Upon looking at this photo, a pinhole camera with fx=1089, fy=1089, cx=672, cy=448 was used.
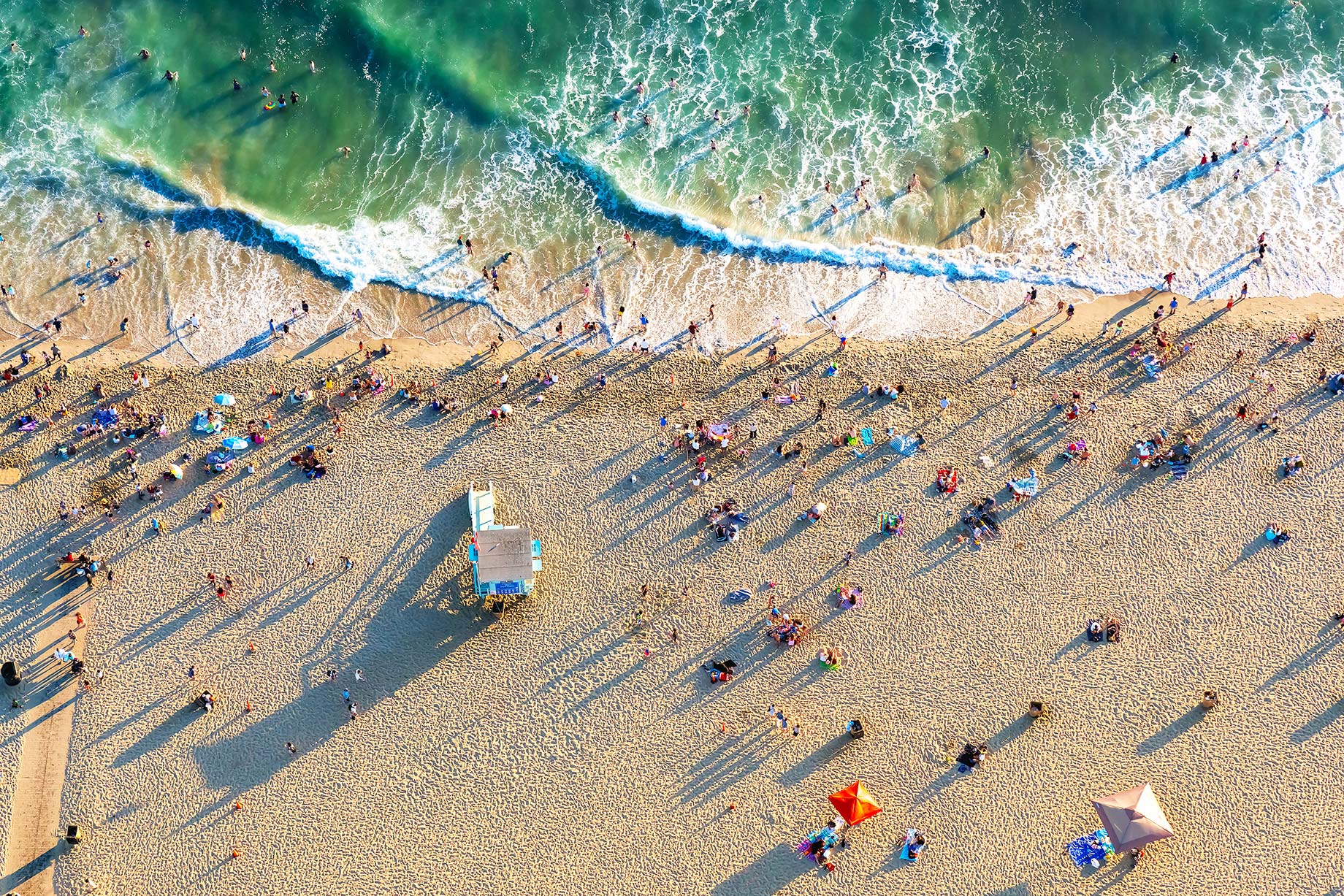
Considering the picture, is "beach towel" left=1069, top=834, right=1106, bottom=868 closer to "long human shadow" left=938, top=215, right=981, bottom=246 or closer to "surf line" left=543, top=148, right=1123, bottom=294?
"surf line" left=543, top=148, right=1123, bottom=294

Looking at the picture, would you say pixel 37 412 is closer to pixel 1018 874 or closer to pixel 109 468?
pixel 109 468

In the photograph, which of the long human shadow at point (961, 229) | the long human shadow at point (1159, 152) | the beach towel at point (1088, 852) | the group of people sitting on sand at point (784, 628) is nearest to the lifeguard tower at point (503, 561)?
the group of people sitting on sand at point (784, 628)

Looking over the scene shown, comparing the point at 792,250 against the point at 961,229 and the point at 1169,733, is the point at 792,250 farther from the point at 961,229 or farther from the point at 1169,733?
the point at 1169,733

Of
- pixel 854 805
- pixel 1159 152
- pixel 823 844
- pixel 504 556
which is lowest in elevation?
pixel 823 844

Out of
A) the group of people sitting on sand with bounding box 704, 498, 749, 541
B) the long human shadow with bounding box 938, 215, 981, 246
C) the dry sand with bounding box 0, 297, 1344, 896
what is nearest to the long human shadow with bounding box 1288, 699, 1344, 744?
the dry sand with bounding box 0, 297, 1344, 896

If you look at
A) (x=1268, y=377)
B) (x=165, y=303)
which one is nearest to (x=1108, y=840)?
(x=1268, y=377)

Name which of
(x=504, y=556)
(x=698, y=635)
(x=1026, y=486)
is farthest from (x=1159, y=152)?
(x=504, y=556)

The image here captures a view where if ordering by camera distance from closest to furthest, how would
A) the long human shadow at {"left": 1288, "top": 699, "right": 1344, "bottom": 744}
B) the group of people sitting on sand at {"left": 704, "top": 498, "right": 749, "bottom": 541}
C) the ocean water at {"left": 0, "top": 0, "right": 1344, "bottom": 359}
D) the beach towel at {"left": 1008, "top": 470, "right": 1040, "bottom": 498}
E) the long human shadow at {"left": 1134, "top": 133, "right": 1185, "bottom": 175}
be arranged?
the long human shadow at {"left": 1288, "top": 699, "right": 1344, "bottom": 744}
the group of people sitting on sand at {"left": 704, "top": 498, "right": 749, "bottom": 541}
the beach towel at {"left": 1008, "top": 470, "right": 1040, "bottom": 498}
the ocean water at {"left": 0, "top": 0, "right": 1344, "bottom": 359}
the long human shadow at {"left": 1134, "top": 133, "right": 1185, "bottom": 175}
